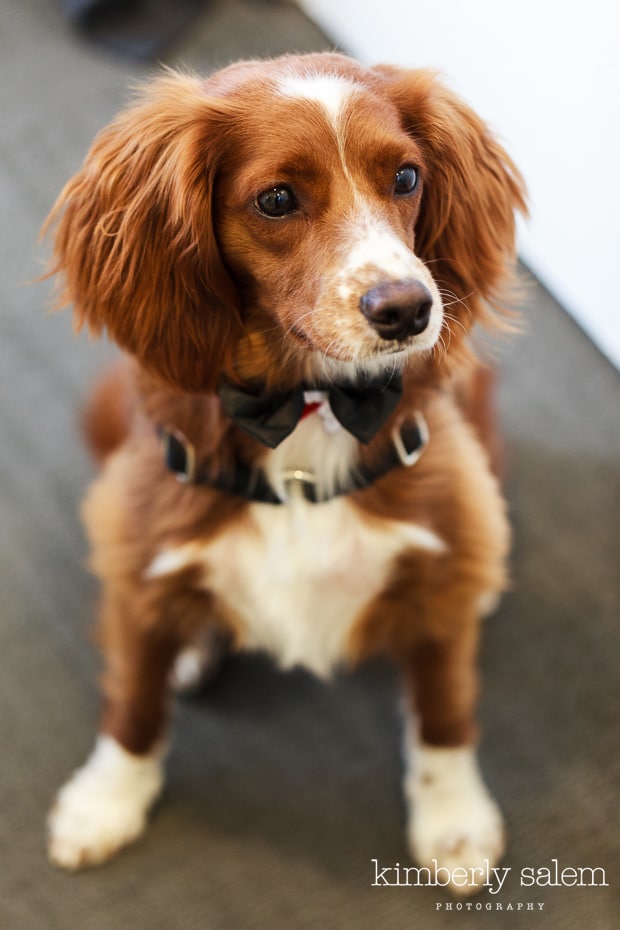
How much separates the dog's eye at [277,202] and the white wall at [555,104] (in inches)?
31.7

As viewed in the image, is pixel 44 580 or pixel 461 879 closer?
pixel 461 879

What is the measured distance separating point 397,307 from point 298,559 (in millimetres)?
474

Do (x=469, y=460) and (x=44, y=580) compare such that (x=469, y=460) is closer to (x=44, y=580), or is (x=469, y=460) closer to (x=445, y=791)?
(x=445, y=791)

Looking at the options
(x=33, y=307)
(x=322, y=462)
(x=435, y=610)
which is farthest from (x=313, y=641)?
(x=33, y=307)

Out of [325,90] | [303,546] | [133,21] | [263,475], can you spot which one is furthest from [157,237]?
[133,21]

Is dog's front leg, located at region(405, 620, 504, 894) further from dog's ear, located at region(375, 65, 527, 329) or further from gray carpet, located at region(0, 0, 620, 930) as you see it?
dog's ear, located at region(375, 65, 527, 329)

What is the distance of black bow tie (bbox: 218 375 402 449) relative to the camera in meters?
1.26

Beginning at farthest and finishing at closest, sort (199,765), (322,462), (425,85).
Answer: (199,765) < (322,462) < (425,85)

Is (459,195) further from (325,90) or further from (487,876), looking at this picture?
(487,876)

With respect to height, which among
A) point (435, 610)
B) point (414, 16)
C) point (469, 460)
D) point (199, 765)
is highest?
point (414, 16)

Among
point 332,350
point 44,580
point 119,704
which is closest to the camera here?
point 332,350

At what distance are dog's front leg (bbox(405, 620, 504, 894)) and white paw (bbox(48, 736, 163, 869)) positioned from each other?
1.47ft

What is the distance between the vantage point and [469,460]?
1493mm

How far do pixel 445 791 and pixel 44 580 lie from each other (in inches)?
33.7
